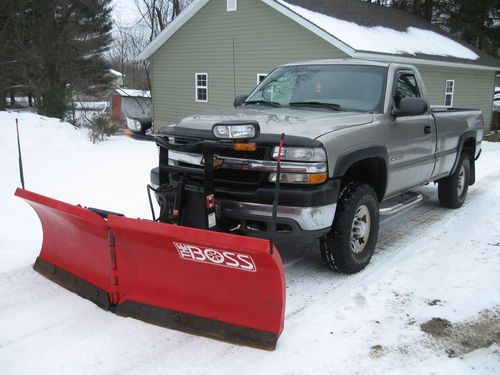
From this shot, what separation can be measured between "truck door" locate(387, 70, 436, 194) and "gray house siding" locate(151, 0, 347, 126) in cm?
904

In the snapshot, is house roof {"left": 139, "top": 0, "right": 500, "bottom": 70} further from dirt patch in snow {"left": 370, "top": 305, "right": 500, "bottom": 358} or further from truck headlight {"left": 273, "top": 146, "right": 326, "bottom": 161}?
dirt patch in snow {"left": 370, "top": 305, "right": 500, "bottom": 358}

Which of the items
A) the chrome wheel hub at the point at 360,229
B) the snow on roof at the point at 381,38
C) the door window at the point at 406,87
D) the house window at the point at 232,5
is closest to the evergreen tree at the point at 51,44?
the house window at the point at 232,5

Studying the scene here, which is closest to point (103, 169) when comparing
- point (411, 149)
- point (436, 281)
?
point (411, 149)

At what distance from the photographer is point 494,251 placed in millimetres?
5223

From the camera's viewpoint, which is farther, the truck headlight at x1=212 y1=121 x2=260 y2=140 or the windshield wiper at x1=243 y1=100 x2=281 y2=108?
the windshield wiper at x1=243 y1=100 x2=281 y2=108

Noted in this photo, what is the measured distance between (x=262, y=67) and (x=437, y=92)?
7.20 metres

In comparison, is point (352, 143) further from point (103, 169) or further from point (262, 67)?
point (262, 67)

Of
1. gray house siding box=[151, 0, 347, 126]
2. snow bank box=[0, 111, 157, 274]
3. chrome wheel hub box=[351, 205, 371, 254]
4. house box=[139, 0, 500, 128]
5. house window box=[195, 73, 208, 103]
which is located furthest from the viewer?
house window box=[195, 73, 208, 103]

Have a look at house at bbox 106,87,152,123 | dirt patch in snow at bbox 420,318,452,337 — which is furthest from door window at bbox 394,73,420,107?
house at bbox 106,87,152,123

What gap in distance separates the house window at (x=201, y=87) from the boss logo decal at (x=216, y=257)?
15743 millimetres

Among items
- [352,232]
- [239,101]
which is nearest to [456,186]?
[352,232]

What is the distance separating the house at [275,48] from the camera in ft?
49.2

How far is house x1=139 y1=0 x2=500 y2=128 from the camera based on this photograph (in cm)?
1501

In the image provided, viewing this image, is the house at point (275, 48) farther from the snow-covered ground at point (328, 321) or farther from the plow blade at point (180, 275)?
the plow blade at point (180, 275)
